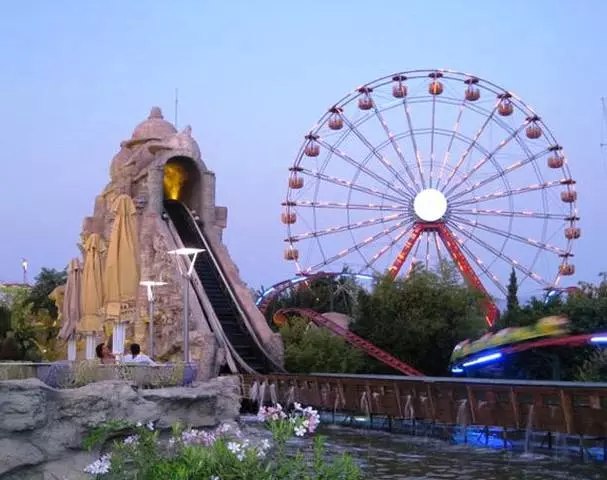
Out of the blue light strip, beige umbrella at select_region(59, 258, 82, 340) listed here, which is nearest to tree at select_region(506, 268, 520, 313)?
the blue light strip

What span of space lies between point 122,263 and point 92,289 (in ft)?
4.65

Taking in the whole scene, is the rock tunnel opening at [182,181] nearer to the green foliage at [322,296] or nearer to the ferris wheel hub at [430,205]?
the green foliage at [322,296]

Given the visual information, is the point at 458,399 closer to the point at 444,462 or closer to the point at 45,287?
the point at 444,462

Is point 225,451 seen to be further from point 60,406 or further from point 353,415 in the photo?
point 353,415

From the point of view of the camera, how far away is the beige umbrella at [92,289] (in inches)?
1293

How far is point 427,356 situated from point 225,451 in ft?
92.7

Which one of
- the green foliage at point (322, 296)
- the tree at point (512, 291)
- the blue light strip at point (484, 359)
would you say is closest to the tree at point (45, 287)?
the green foliage at point (322, 296)

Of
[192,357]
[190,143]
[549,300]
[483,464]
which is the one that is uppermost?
[190,143]

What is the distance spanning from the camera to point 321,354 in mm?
31641

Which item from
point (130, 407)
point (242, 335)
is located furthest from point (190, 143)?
point (130, 407)

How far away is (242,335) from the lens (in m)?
31.2

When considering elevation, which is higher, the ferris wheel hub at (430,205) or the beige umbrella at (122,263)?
the ferris wheel hub at (430,205)

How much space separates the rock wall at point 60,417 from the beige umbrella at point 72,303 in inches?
929

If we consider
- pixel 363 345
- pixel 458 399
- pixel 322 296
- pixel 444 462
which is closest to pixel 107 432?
pixel 444 462
